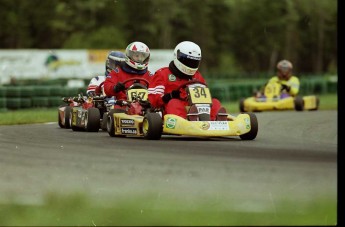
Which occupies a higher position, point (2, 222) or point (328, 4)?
point (328, 4)

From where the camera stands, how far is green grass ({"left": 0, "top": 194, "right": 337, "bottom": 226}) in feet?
15.6

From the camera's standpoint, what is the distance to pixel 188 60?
9.51m

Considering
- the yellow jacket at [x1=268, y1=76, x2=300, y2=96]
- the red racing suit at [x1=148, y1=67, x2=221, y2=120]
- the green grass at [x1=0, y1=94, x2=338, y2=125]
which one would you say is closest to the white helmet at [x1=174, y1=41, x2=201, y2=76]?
the red racing suit at [x1=148, y1=67, x2=221, y2=120]

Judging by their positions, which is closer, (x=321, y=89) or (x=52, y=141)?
(x=52, y=141)

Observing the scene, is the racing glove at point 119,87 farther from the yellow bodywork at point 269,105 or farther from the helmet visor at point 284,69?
the helmet visor at point 284,69

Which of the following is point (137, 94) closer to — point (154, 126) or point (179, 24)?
point (154, 126)

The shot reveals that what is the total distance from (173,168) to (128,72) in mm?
4331

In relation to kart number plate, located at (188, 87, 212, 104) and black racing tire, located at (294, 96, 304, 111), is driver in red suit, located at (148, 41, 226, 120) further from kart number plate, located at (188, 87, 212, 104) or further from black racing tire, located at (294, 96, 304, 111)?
black racing tire, located at (294, 96, 304, 111)

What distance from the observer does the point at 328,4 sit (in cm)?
1463

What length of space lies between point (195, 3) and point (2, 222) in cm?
1343

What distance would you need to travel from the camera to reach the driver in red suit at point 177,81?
942 centimetres

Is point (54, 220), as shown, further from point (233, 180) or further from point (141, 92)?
point (141, 92)

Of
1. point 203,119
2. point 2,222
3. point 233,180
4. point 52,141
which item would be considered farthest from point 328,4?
point 2,222

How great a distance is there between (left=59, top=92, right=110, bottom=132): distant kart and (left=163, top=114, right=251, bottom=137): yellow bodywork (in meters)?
1.50
